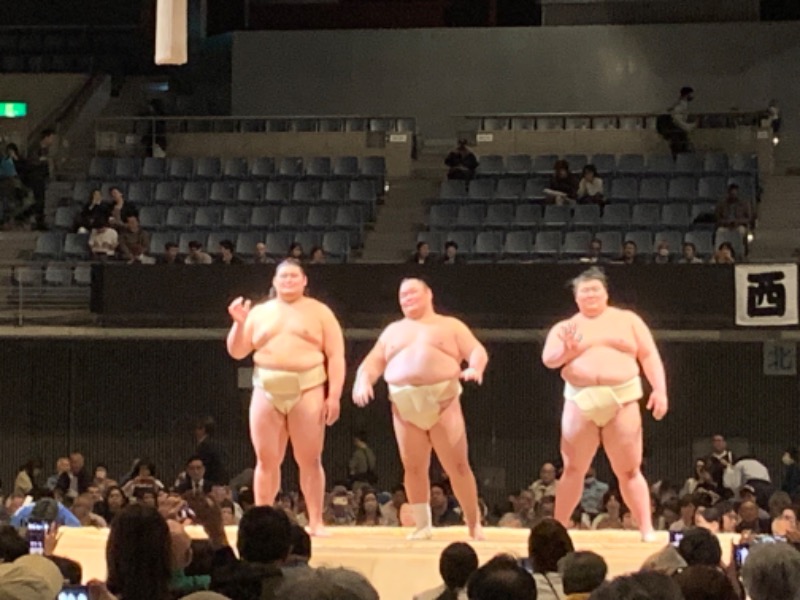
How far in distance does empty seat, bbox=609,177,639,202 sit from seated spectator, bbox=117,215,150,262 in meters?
3.82

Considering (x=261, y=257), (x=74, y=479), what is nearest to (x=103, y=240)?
(x=261, y=257)

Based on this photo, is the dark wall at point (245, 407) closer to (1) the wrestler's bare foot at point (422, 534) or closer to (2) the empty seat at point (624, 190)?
(2) the empty seat at point (624, 190)

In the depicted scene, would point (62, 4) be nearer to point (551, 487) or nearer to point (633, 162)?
point (633, 162)

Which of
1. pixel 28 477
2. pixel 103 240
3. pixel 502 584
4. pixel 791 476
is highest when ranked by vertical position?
pixel 103 240

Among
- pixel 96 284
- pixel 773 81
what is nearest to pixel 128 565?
pixel 96 284

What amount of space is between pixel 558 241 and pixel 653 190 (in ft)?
Answer: 3.72

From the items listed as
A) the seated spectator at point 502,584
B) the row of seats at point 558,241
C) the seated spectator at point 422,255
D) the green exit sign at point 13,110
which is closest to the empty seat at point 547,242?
the row of seats at point 558,241

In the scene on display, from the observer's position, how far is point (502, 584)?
3.79 metres

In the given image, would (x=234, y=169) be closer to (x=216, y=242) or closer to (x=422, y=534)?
(x=216, y=242)

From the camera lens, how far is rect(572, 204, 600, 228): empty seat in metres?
13.5

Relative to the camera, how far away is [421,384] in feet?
26.2

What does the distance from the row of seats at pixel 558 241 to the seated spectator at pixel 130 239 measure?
2197mm

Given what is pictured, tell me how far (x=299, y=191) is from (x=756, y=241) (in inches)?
152

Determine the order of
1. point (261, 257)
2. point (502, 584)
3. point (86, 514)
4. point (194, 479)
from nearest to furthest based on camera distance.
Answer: point (502, 584) < point (86, 514) < point (194, 479) < point (261, 257)
